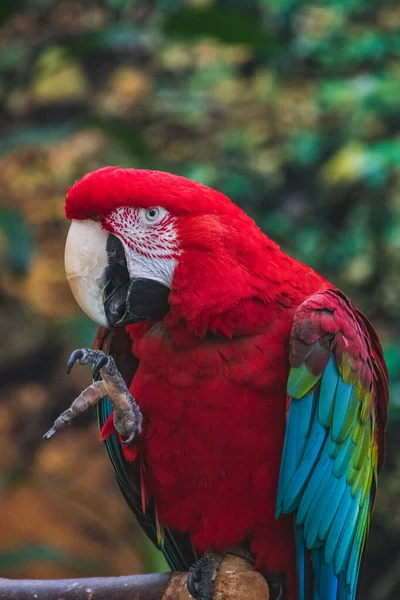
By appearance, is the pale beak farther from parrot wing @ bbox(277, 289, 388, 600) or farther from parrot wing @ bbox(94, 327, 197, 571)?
parrot wing @ bbox(277, 289, 388, 600)

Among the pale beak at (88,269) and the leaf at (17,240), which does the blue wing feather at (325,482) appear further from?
the leaf at (17,240)

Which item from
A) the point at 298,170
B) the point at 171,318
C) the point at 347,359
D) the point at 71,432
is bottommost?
the point at 71,432

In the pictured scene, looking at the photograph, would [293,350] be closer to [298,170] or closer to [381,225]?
[381,225]

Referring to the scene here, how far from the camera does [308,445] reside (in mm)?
1115

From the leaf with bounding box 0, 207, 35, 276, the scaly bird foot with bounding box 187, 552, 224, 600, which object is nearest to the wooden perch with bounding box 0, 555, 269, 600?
the scaly bird foot with bounding box 187, 552, 224, 600

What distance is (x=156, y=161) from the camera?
221cm

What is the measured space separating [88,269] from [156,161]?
1220mm

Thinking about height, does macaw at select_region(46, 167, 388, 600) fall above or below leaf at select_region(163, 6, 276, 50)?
below

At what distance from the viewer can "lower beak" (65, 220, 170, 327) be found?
1.05 m

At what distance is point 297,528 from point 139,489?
0.27m

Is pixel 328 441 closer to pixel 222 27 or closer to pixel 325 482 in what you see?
pixel 325 482

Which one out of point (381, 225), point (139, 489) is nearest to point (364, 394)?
point (139, 489)

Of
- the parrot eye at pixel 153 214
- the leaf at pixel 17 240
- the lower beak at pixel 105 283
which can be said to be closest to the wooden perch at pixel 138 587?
the lower beak at pixel 105 283

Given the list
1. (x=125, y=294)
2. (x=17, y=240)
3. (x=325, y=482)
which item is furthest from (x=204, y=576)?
(x=17, y=240)
